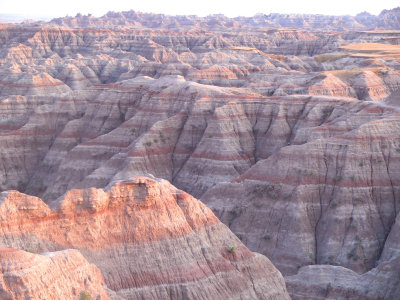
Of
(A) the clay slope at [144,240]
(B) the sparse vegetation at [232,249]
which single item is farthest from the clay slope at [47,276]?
(B) the sparse vegetation at [232,249]

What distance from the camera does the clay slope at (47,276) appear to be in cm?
3091

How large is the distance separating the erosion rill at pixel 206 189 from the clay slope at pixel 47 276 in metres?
0.06

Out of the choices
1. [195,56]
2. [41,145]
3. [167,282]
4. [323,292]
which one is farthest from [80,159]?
[195,56]

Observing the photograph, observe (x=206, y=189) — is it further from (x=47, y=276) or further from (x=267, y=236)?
(x=47, y=276)

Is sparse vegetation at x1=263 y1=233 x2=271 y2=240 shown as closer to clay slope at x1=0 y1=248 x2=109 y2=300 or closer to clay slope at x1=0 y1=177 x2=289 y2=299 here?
clay slope at x1=0 y1=177 x2=289 y2=299

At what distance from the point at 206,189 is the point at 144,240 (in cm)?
3769

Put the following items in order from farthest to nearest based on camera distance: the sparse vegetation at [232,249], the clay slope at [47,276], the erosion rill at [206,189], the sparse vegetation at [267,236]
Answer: the sparse vegetation at [267,236], the sparse vegetation at [232,249], the erosion rill at [206,189], the clay slope at [47,276]

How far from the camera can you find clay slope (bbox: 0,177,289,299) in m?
38.2

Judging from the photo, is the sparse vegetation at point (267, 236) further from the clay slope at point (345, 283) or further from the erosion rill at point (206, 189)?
the clay slope at point (345, 283)

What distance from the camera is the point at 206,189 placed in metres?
78.2

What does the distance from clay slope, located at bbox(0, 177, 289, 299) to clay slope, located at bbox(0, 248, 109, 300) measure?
339 cm

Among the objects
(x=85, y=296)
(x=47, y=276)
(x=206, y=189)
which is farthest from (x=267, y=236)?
(x=47, y=276)

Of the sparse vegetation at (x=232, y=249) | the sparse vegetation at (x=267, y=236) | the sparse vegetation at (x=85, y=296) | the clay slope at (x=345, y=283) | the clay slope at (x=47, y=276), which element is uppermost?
the clay slope at (x=47, y=276)

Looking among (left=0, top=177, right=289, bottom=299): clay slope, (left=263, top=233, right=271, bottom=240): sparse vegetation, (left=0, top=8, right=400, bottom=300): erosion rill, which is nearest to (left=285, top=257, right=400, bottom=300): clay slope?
(left=0, top=8, right=400, bottom=300): erosion rill
